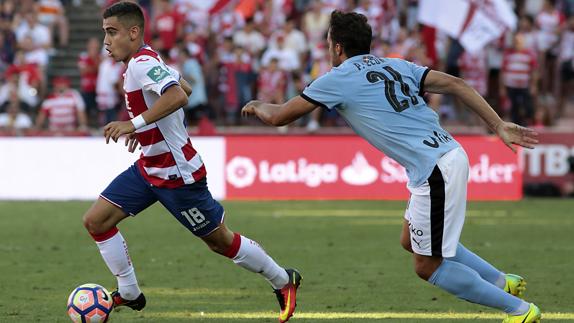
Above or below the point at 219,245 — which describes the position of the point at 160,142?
above

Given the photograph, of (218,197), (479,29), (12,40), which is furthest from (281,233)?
(12,40)

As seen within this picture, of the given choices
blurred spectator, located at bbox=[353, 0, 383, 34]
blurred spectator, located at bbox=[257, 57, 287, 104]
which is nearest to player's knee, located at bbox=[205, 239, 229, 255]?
blurred spectator, located at bbox=[257, 57, 287, 104]

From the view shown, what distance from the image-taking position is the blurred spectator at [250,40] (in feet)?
Result: 81.3

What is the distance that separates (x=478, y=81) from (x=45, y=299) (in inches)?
603

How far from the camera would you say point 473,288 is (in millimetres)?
7574

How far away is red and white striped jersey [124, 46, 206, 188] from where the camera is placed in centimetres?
841

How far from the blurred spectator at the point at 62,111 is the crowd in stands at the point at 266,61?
20 millimetres

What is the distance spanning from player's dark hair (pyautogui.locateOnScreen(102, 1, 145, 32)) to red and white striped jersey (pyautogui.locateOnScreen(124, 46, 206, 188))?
20 cm

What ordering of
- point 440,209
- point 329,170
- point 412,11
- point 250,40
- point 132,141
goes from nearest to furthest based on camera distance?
point 440,209, point 132,141, point 329,170, point 250,40, point 412,11

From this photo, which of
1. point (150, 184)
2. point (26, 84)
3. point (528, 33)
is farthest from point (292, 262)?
point (26, 84)

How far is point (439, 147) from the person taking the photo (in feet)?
25.1

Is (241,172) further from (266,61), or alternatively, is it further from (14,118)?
(14,118)

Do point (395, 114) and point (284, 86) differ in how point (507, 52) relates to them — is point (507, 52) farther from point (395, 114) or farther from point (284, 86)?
point (395, 114)

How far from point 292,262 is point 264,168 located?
357 inches
